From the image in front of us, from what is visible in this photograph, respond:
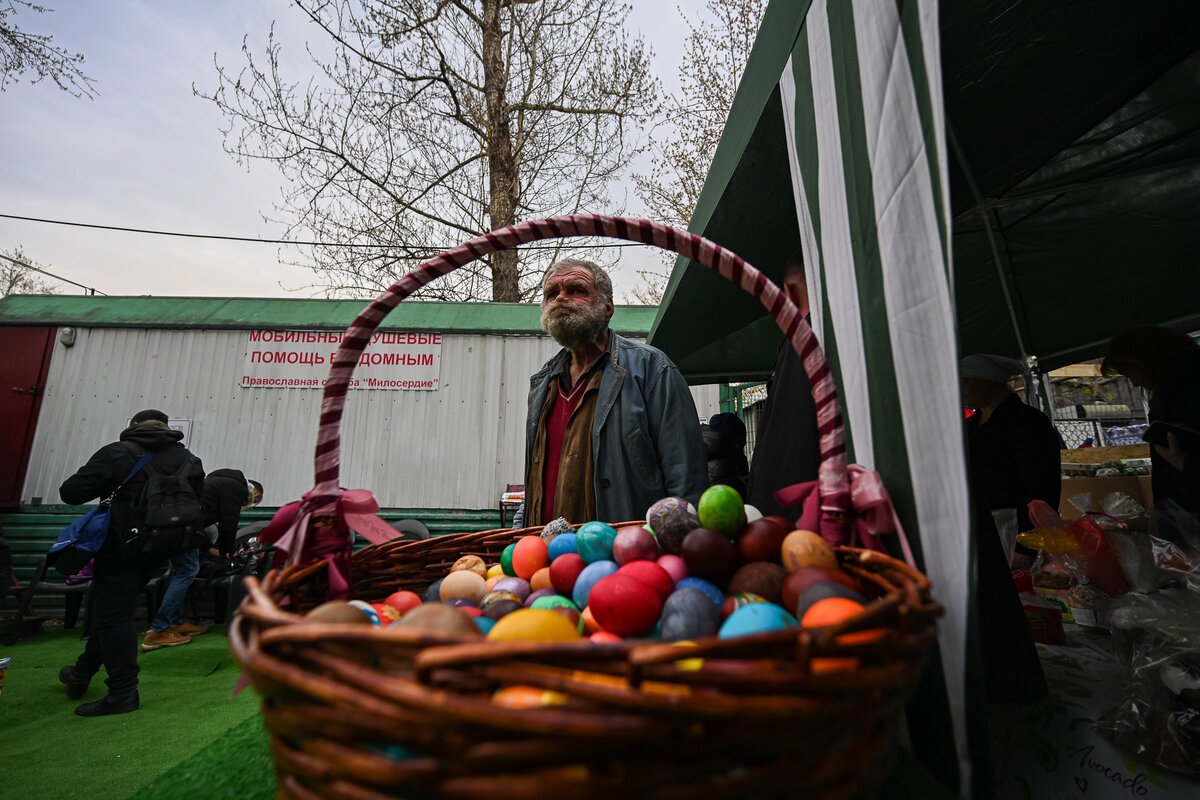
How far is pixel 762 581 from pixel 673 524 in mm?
285

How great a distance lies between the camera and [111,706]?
3.24m

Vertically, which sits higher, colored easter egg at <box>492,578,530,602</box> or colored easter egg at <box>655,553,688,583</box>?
colored easter egg at <box>655,553,688,583</box>

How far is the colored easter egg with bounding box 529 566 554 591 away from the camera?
4.09 feet

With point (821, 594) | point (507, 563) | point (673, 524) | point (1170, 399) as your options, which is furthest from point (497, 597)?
point (1170, 399)

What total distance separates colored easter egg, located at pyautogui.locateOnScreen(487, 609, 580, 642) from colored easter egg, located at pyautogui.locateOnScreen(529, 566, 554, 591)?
0.42 m

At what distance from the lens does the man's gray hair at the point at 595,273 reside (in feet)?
8.09

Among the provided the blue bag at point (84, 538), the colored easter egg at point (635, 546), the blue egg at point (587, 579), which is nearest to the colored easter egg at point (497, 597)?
the blue egg at point (587, 579)

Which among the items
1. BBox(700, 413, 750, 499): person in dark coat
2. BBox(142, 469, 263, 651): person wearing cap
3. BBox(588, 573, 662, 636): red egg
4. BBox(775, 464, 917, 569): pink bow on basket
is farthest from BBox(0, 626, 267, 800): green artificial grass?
BBox(700, 413, 750, 499): person in dark coat

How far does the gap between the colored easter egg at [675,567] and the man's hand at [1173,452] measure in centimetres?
218

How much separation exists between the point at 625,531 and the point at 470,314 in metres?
6.43

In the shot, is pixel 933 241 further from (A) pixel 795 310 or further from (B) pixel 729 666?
(B) pixel 729 666

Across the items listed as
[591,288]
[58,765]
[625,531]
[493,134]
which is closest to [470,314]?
[493,134]

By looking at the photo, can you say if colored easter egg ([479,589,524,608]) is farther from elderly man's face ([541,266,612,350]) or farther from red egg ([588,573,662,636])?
elderly man's face ([541,266,612,350])

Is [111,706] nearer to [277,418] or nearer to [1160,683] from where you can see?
[277,418]
